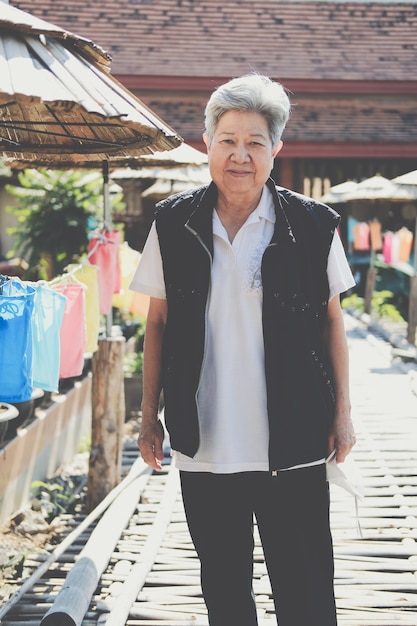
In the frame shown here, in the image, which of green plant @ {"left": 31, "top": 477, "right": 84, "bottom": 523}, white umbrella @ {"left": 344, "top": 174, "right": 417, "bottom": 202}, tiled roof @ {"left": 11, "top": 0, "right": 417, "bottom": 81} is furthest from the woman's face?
tiled roof @ {"left": 11, "top": 0, "right": 417, "bottom": 81}

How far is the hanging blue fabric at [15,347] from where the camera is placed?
3545 millimetres

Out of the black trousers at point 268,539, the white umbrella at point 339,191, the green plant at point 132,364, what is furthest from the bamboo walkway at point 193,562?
the white umbrella at point 339,191

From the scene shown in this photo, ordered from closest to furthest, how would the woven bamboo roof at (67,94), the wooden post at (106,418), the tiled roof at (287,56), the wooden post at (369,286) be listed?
the woven bamboo roof at (67,94) < the wooden post at (106,418) < the wooden post at (369,286) < the tiled roof at (287,56)

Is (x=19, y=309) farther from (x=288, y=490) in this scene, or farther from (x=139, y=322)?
(x=139, y=322)

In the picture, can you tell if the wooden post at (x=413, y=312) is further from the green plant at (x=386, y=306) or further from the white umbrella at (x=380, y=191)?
the green plant at (x=386, y=306)

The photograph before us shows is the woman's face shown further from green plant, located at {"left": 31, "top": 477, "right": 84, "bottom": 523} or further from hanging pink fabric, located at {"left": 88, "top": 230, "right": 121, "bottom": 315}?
green plant, located at {"left": 31, "top": 477, "right": 84, "bottom": 523}

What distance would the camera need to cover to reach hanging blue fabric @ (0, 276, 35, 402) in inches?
140

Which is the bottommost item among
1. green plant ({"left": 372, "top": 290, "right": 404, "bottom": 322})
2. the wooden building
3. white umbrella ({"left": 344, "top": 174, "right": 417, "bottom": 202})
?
green plant ({"left": 372, "top": 290, "right": 404, "bottom": 322})

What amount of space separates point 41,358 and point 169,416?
161cm

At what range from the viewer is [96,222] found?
32.3 ft

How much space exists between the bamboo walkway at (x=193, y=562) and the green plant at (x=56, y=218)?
13.1 feet

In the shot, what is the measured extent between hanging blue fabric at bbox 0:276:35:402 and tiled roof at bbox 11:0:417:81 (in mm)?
11975

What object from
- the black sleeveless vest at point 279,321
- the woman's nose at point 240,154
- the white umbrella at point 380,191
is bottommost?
the black sleeveless vest at point 279,321

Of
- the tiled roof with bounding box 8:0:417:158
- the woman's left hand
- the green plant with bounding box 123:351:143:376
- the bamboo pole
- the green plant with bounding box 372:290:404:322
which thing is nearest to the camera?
the woman's left hand
